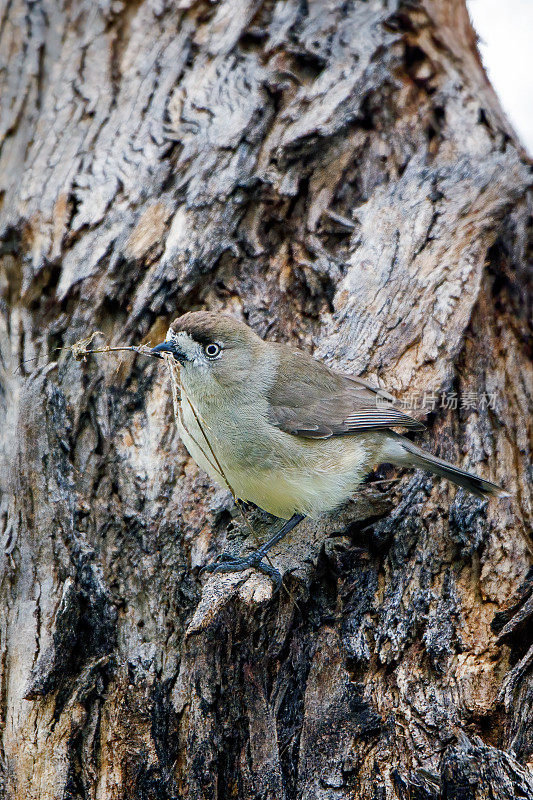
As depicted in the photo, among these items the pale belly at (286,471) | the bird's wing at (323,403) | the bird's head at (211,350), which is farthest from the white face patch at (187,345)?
the bird's wing at (323,403)

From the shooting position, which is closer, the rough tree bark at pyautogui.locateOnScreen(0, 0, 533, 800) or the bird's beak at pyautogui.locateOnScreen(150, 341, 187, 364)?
the rough tree bark at pyautogui.locateOnScreen(0, 0, 533, 800)

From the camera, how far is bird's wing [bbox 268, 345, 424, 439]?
3.94 meters

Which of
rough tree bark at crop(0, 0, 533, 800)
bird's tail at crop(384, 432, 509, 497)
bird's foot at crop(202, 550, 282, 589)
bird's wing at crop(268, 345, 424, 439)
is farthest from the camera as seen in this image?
bird's wing at crop(268, 345, 424, 439)

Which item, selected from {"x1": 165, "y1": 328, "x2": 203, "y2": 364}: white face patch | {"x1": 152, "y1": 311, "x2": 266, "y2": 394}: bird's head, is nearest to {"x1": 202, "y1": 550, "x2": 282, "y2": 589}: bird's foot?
{"x1": 152, "y1": 311, "x2": 266, "y2": 394}: bird's head

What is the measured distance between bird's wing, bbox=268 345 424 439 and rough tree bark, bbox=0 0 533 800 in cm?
33

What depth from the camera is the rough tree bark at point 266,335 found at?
2885 mm

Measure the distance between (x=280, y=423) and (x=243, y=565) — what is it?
2.84 ft

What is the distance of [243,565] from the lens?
11.0ft

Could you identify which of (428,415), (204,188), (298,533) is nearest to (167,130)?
(204,188)

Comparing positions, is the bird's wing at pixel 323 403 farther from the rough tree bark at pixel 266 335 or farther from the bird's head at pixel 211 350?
the rough tree bark at pixel 266 335

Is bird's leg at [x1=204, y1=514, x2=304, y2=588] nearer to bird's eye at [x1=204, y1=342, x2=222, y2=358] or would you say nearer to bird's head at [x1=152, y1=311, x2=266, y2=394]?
bird's head at [x1=152, y1=311, x2=266, y2=394]

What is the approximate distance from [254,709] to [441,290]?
2.85m

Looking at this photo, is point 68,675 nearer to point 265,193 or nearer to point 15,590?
point 15,590

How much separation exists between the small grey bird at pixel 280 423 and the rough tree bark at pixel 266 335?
0.16m
